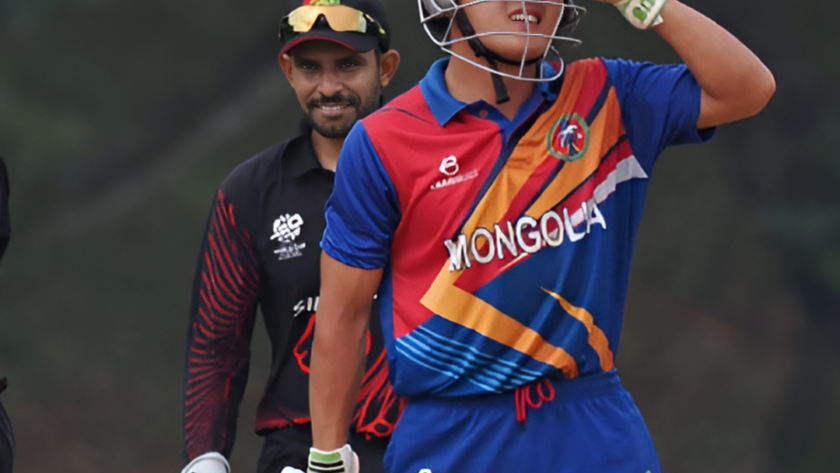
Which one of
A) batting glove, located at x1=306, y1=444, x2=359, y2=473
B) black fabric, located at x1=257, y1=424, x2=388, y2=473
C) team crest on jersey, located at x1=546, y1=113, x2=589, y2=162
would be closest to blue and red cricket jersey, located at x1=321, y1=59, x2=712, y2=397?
team crest on jersey, located at x1=546, y1=113, x2=589, y2=162

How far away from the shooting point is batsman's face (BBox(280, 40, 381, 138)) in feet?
13.2

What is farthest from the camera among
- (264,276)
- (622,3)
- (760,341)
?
(760,341)

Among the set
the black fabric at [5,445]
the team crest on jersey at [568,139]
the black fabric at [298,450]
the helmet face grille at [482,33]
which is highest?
the helmet face grille at [482,33]

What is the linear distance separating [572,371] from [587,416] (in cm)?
10

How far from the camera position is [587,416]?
279 centimetres

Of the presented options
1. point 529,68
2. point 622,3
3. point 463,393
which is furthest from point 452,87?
point 463,393

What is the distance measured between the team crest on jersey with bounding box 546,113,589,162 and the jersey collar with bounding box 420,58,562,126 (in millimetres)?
72

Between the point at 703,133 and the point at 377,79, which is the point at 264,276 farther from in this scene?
the point at 703,133

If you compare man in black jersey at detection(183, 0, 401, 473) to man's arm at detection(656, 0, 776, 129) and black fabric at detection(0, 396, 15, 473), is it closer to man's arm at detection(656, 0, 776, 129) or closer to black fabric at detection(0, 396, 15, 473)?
black fabric at detection(0, 396, 15, 473)

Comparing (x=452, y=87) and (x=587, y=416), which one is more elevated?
(x=452, y=87)

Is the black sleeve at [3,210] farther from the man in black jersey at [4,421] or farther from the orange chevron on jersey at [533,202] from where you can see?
the orange chevron on jersey at [533,202]

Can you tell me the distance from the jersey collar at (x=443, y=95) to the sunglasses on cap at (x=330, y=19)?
1130mm

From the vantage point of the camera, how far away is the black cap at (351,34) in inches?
157

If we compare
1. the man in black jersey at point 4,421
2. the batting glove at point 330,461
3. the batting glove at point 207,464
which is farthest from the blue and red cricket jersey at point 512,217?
the batting glove at point 207,464
